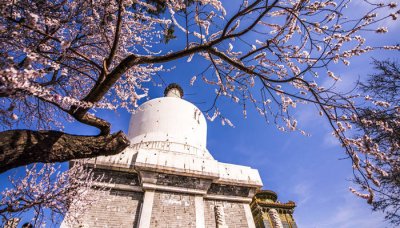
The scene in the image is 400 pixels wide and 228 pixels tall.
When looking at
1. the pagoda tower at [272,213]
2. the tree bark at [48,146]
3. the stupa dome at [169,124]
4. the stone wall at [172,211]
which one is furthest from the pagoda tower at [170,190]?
the pagoda tower at [272,213]

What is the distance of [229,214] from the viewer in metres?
7.80

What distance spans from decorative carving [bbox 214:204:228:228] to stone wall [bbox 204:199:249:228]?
0.10m

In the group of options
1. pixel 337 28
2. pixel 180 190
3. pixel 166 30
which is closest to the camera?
pixel 337 28

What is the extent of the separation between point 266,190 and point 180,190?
26.4ft

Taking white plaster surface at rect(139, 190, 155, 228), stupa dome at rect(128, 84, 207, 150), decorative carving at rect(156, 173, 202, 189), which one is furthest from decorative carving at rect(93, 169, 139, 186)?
stupa dome at rect(128, 84, 207, 150)

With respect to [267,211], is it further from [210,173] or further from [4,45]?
[4,45]

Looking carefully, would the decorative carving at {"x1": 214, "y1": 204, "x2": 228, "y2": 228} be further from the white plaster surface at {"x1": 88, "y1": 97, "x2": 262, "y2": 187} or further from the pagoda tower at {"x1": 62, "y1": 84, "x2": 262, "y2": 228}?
the white plaster surface at {"x1": 88, "y1": 97, "x2": 262, "y2": 187}

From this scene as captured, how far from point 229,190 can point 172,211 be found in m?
2.26

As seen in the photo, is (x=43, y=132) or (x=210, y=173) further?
(x=210, y=173)

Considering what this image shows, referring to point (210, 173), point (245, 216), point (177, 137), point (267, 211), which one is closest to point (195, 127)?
point (177, 137)

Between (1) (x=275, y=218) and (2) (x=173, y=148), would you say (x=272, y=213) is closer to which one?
(1) (x=275, y=218)

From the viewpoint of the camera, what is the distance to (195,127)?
10.9 meters

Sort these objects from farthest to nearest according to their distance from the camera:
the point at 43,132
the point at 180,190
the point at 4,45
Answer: the point at 180,190
the point at 4,45
the point at 43,132

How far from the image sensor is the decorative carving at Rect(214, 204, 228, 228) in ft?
24.1
